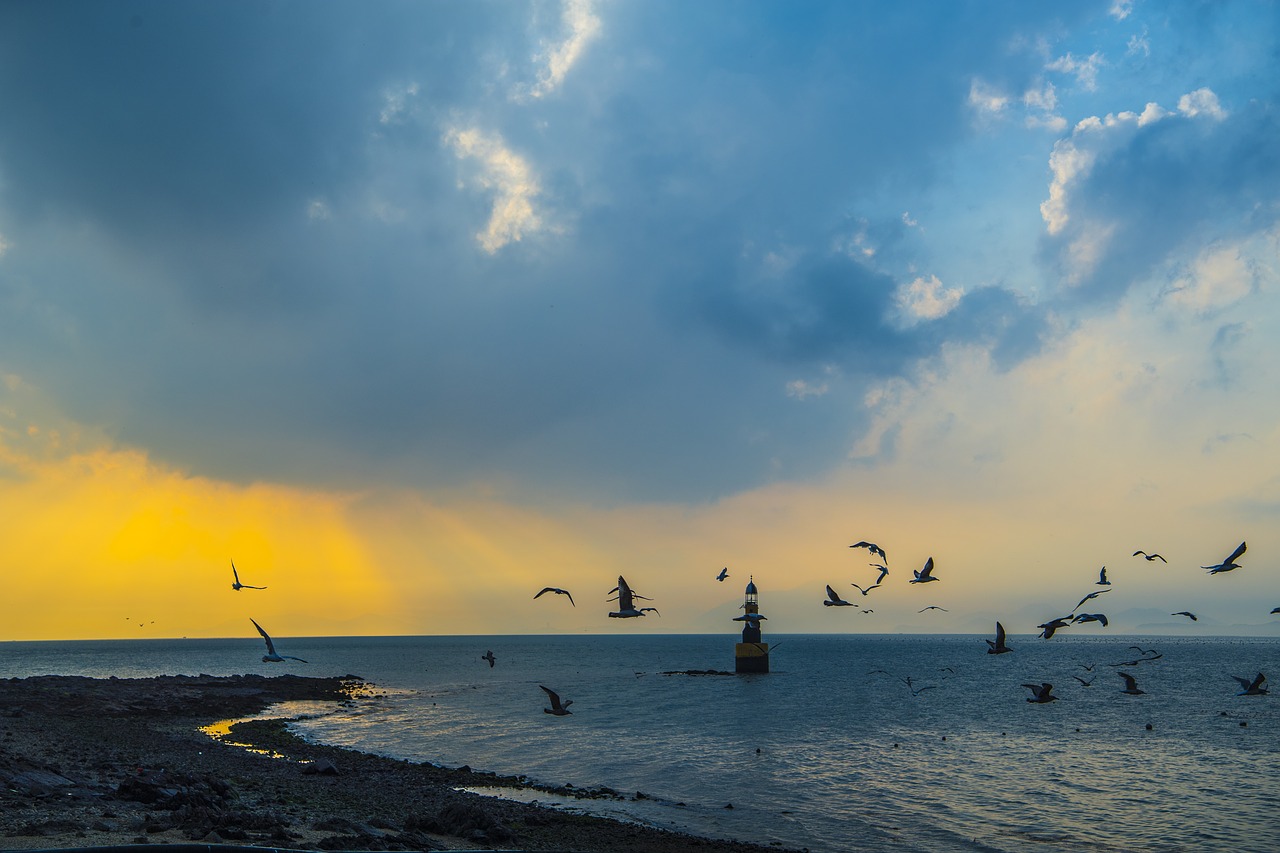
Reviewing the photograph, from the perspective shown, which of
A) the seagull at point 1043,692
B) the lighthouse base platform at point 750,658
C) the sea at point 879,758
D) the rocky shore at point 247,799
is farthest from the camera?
the lighthouse base platform at point 750,658

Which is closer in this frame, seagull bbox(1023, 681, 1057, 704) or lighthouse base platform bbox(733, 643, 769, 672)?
seagull bbox(1023, 681, 1057, 704)

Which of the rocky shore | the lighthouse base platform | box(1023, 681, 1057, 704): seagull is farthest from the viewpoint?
the lighthouse base platform

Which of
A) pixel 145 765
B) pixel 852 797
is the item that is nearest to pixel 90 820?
pixel 145 765

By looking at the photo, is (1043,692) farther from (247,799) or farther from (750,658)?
(750,658)

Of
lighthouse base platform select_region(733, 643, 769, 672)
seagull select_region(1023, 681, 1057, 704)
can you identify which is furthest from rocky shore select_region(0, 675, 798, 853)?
lighthouse base platform select_region(733, 643, 769, 672)

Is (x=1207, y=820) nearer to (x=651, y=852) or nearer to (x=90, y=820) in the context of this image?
(x=651, y=852)

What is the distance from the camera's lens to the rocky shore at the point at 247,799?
16.4m

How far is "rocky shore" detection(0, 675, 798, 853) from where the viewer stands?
1641 cm

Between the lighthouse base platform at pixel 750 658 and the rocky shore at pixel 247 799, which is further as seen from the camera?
the lighthouse base platform at pixel 750 658

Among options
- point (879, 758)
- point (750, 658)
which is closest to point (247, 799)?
point (879, 758)

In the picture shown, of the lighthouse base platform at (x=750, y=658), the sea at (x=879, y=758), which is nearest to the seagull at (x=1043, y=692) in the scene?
the sea at (x=879, y=758)

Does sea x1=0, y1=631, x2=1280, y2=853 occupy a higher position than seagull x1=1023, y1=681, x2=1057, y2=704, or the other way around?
seagull x1=1023, y1=681, x2=1057, y2=704

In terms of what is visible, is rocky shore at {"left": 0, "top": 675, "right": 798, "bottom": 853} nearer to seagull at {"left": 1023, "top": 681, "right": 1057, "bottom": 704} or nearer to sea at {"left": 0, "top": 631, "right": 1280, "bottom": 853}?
sea at {"left": 0, "top": 631, "right": 1280, "bottom": 853}

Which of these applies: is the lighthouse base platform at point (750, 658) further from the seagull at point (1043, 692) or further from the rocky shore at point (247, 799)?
the rocky shore at point (247, 799)
